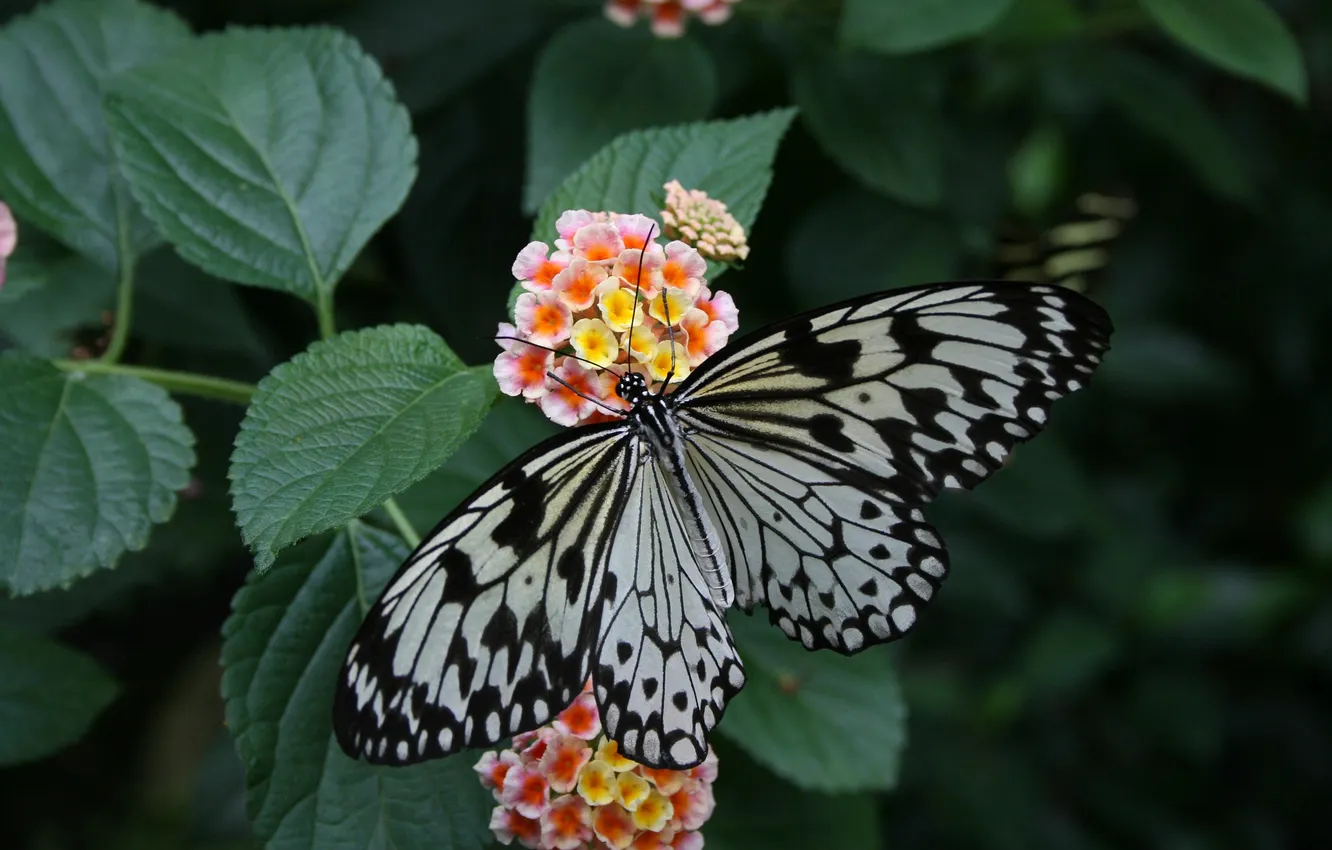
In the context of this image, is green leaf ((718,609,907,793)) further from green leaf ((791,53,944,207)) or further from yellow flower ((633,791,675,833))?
green leaf ((791,53,944,207))

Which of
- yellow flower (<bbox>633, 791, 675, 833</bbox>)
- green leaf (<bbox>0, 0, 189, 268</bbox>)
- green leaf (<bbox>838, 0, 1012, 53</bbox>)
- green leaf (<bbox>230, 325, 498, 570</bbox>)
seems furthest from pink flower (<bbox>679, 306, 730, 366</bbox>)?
green leaf (<bbox>0, 0, 189, 268</bbox>)

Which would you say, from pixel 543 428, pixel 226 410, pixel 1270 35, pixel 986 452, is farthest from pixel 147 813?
pixel 1270 35

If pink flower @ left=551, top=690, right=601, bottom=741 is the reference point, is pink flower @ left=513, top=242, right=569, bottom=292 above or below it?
above

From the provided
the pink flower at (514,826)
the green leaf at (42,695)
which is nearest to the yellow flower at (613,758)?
the pink flower at (514,826)

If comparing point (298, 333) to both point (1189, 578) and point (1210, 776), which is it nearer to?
point (1189, 578)

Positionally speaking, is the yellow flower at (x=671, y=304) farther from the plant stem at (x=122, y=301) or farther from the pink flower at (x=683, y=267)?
the plant stem at (x=122, y=301)

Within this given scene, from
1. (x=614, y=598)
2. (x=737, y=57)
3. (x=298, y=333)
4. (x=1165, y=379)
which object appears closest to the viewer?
(x=614, y=598)
